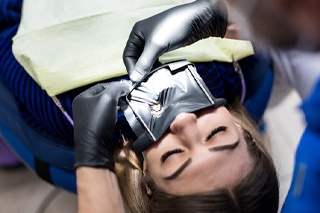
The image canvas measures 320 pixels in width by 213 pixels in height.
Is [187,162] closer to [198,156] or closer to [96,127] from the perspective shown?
[198,156]

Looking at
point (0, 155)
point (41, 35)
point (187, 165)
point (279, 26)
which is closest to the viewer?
point (279, 26)

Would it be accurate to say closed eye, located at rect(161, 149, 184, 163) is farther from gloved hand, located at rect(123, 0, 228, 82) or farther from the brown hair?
gloved hand, located at rect(123, 0, 228, 82)

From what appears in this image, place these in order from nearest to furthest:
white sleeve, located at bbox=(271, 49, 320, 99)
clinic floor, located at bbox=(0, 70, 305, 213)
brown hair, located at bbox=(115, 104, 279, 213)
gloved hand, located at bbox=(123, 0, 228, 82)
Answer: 1. white sleeve, located at bbox=(271, 49, 320, 99)
2. brown hair, located at bbox=(115, 104, 279, 213)
3. gloved hand, located at bbox=(123, 0, 228, 82)
4. clinic floor, located at bbox=(0, 70, 305, 213)

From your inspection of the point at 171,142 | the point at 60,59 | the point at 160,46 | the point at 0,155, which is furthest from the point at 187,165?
the point at 0,155

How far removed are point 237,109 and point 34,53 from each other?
473 millimetres

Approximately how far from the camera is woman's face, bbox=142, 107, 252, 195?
930 millimetres

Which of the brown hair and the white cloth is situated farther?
the white cloth

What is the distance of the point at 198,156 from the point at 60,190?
0.66m

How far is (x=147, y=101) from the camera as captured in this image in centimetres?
101

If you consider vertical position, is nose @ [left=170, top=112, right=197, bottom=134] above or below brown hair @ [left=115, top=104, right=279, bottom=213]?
above

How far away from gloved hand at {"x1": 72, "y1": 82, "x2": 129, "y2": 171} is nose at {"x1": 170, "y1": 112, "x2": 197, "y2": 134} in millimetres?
129

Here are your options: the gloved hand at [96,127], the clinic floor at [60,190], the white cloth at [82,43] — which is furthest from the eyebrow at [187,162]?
the clinic floor at [60,190]

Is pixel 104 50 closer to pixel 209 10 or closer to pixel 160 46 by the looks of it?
pixel 160 46

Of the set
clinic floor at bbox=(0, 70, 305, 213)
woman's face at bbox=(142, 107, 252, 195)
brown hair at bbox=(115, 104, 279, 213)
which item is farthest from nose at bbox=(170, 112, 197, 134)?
clinic floor at bbox=(0, 70, 305, 213)
